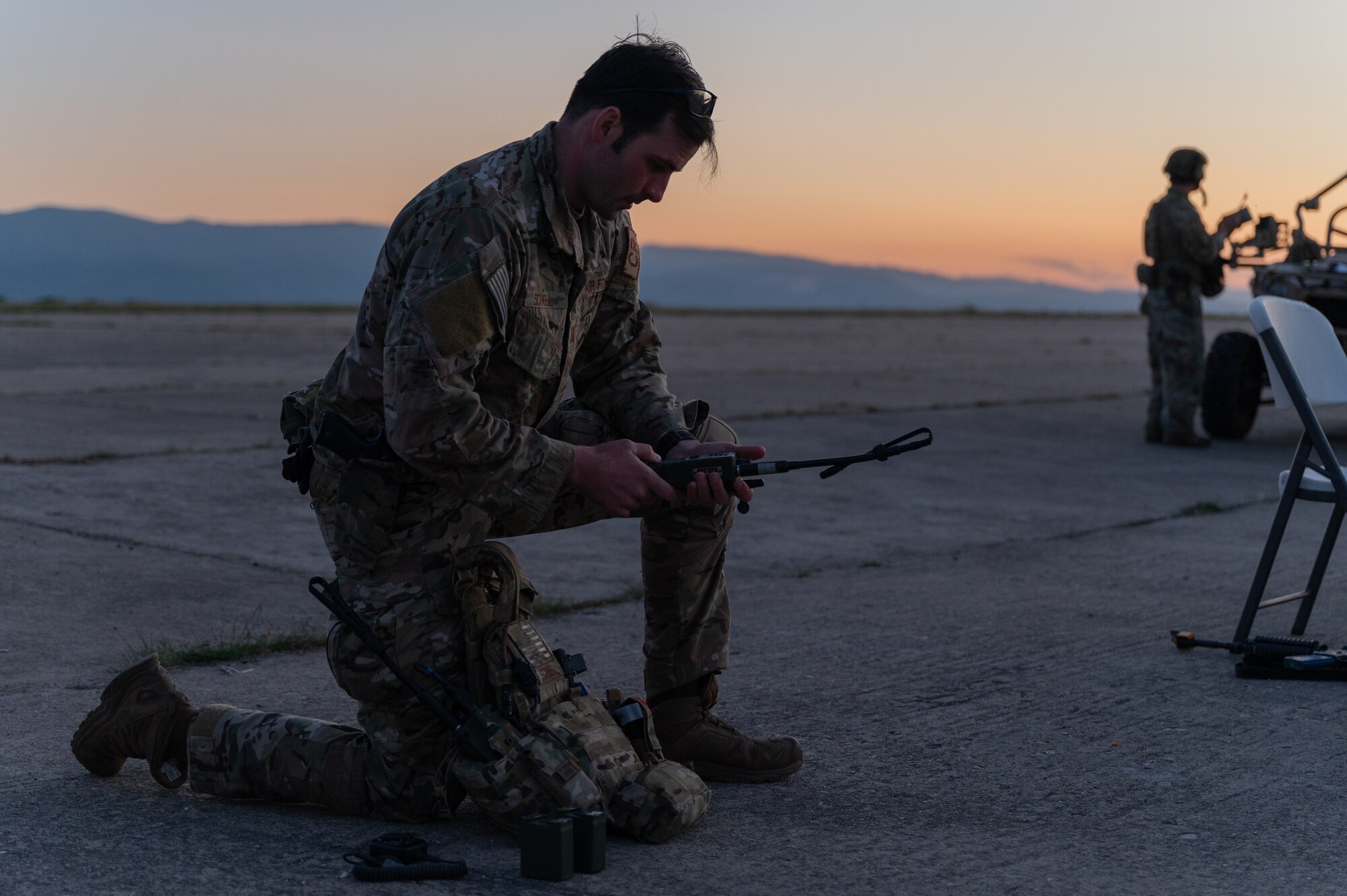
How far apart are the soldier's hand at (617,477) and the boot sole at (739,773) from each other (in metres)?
0.75

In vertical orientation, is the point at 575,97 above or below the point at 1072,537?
above

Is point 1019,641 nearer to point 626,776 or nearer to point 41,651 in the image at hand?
point 626,776

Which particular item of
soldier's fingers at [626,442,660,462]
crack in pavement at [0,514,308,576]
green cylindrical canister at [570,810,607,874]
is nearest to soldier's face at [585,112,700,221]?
soldier's fingers at [626,442,660,462]

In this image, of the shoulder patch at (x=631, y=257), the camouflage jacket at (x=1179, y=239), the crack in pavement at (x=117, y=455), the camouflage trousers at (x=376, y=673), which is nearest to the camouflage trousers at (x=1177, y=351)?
the camouflage jacket at (x=1179, y=239)

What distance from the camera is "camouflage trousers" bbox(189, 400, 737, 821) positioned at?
312 cm

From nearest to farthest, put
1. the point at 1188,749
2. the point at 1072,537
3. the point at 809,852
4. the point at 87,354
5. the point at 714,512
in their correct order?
the point at 809,852
the point at 714,512
the point at 1188,749
the point at 1072,537
the point at 87,354

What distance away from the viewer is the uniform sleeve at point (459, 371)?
9.65 ft

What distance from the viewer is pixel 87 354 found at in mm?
19938

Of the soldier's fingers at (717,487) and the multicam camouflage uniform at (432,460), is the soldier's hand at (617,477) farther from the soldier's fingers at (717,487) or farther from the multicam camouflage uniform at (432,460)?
the soldier's fingers at (717,487)

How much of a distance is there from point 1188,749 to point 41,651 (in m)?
3.28

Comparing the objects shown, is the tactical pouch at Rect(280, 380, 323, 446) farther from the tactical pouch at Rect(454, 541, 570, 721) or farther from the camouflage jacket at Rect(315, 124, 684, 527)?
the tactical pouch at Rect(454, 541, 570, 721)

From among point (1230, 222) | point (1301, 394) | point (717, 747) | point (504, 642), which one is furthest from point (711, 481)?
point (1230, 222)

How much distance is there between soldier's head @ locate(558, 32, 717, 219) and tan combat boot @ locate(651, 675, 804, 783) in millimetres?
1202

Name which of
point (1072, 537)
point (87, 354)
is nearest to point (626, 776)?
point (1072, 537)
